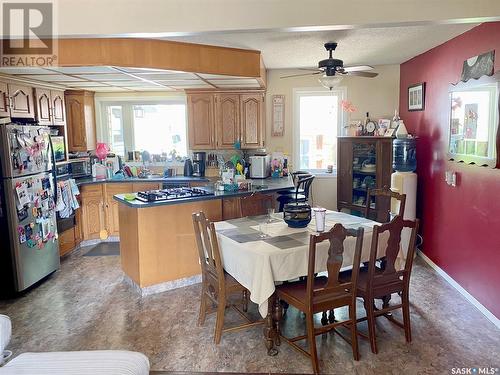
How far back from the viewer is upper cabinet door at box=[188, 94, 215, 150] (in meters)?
5.55

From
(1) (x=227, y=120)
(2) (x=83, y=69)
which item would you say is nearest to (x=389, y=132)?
(1) (x=227, y=120)

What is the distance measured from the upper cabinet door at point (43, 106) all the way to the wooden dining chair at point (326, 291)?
11.6 ft

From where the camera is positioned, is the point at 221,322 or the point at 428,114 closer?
the point at 221,322

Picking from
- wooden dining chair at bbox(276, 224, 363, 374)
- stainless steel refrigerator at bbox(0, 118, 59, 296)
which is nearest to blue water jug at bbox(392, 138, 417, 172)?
wooden dining chair at bbox(276, 224, 363, 374)

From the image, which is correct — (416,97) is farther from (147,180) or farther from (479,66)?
(147,180)

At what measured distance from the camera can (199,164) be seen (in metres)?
5.73

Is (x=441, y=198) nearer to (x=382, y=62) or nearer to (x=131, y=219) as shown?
(x=382, y=62)

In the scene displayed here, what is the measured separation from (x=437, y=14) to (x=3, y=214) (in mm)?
4009

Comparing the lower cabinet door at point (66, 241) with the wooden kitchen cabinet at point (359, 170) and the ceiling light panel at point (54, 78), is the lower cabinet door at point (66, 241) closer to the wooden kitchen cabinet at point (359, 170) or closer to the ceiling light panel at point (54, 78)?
the ceiling light panel at point (54, 78)

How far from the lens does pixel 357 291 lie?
9.54ft

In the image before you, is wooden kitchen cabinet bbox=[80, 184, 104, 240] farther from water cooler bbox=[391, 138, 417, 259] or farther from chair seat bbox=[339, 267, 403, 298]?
water cooler bbox=[391, 138, 417, 259]

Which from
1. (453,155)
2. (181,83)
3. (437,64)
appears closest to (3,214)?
(181,83)

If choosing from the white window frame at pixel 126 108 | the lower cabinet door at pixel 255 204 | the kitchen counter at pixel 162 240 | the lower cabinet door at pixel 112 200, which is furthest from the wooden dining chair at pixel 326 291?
the white window frame at pixel 126 108

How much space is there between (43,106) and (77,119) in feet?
2.85
